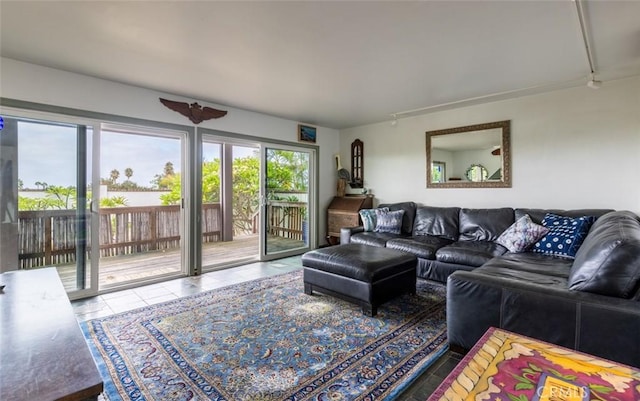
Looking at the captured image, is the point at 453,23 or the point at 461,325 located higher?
the point at 453,23

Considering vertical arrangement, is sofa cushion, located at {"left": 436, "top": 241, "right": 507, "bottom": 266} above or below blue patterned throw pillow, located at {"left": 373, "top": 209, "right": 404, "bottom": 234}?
below

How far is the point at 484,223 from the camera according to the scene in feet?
12.9

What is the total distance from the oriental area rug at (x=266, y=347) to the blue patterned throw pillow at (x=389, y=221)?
1.46 meters

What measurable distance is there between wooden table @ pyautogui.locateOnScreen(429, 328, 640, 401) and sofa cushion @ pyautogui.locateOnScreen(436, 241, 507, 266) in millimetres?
2175

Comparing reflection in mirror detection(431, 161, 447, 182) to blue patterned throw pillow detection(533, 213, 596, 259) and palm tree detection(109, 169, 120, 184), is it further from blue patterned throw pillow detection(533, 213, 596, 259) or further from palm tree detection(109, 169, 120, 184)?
palm tree detection(109, 169, 120, 184)

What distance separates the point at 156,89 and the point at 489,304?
400 centimetres

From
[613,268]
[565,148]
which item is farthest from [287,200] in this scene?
[613,268]

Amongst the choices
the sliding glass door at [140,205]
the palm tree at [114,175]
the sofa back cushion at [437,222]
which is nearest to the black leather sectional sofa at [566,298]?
the sofa back cushion at [437,222]

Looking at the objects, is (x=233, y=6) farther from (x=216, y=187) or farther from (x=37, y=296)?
(x=216, y=187)

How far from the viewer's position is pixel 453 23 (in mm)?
2205

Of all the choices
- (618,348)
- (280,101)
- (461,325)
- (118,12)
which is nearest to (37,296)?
(118,12)

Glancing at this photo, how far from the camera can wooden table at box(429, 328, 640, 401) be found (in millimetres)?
951

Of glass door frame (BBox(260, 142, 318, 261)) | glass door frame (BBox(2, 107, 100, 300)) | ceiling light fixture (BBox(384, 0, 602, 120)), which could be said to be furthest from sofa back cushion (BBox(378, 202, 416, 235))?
glass door frame (BBox(2, 107, 100, 300))

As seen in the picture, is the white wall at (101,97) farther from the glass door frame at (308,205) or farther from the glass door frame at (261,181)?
the glass door frame at (308,205)
